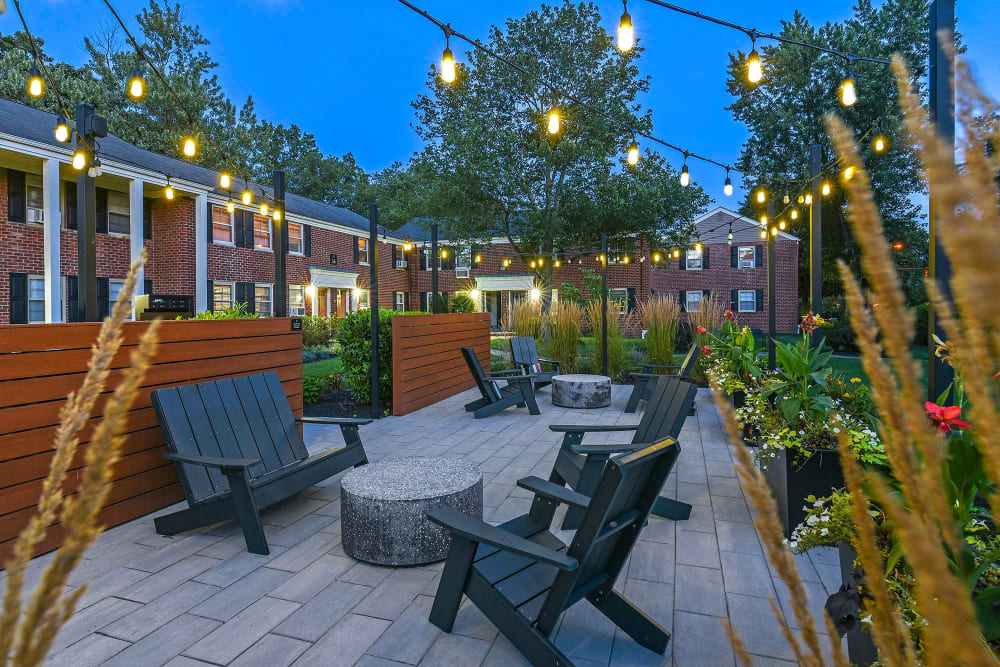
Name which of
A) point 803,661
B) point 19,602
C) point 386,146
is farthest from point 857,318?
point 386,146

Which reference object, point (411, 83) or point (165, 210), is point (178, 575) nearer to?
point (165, 210)

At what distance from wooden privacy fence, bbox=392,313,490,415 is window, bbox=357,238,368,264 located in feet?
48.0

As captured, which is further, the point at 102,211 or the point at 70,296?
the point at 102,211

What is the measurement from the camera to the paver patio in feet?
6.45

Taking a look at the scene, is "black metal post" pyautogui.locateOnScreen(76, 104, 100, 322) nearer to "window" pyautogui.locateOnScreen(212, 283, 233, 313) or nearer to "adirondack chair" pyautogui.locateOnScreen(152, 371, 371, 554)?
"adirondack chair" pyautogui.locateOnScreen(152, 371, 371, 554)

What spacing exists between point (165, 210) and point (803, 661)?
686 inches

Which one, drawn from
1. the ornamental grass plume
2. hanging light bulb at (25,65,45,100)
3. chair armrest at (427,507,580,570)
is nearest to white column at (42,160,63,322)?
hanging light bulb at (25,65,45,100)

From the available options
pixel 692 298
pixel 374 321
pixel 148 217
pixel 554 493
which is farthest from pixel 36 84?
pixel 692 298

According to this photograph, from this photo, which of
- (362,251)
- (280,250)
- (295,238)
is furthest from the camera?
(362,251)

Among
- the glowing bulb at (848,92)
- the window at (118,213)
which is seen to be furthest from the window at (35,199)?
the glowing bulb at (848,92)

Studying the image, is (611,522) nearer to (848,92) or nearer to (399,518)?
(399,518)

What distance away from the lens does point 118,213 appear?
13852 millimetres

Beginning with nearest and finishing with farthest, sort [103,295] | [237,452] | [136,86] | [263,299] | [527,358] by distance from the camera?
[237,452] < [136,86] < [527,358] < [103,295] < [263,299]

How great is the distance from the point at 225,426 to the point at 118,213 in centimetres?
1389
